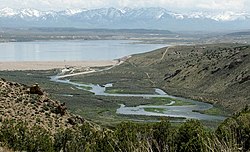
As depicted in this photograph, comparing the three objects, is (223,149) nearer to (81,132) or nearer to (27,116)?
(81,132)

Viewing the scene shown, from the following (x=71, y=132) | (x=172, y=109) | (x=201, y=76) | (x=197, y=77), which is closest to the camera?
(x=71, y=132)

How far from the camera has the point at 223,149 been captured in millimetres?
14383

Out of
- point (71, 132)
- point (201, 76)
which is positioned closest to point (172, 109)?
point (201, 76)

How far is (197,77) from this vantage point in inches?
4176

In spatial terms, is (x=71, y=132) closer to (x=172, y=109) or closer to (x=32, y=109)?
(x=32, y=109)

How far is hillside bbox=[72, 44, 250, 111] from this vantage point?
282 ft

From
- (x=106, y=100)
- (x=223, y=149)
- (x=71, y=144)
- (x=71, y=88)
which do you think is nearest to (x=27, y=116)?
(x=71, y=144)

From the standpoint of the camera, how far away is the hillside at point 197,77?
8594 cm

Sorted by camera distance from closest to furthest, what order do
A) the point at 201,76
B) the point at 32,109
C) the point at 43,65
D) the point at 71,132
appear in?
the point at 71,132 < the point at 32,109 < the point at 201,76 < the point at 43,65

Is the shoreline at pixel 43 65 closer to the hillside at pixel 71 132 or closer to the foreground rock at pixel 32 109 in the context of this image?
the foreground rock at pixel 32 109

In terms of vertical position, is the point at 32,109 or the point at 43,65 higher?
the point at 32,109

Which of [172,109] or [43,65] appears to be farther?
[43,65]

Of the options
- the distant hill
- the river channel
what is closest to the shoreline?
the distant hill

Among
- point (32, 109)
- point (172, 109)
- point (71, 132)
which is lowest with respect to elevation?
point (172, 109)
